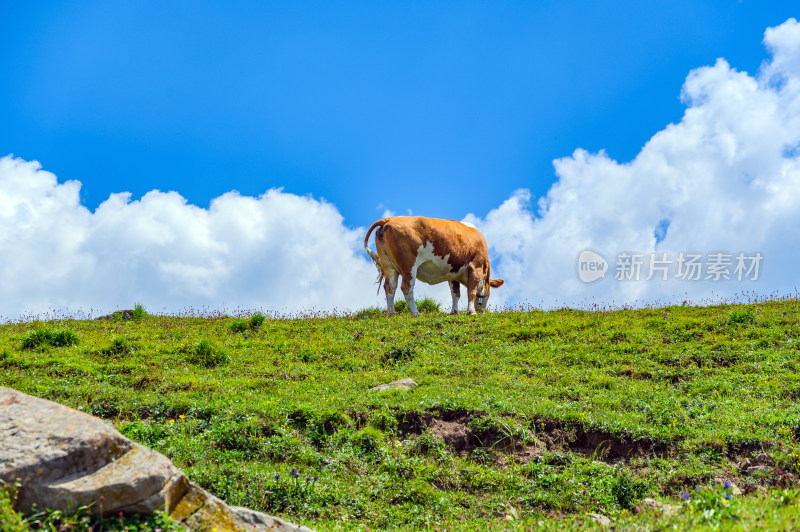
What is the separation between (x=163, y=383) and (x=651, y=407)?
9.78 m

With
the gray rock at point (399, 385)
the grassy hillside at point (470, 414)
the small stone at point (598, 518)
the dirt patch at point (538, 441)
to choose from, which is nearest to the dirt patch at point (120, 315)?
the grassy hillside at point (470, 414)

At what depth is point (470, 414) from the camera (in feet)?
35.7

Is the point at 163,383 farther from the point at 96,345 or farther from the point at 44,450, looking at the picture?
the point at 44,450

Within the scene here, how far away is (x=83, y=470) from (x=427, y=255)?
60.0ft

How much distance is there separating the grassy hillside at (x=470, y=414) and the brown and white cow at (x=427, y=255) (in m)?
5.00

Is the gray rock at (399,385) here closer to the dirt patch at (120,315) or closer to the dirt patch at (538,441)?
the dirt patch at (538,441)

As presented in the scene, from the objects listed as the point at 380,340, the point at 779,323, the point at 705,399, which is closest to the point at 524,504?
the point at 705,399

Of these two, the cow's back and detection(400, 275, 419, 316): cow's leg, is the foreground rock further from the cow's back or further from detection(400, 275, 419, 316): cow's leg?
the cow's back

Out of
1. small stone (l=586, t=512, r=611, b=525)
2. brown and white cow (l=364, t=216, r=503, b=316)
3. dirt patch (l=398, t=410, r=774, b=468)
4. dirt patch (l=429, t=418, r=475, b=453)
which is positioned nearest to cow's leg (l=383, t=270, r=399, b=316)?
brown and white cow (l=364, t=216, r=503, b=316)

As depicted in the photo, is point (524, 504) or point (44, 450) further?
point (524, 504)

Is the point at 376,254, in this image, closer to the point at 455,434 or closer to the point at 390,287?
the point at 390,287

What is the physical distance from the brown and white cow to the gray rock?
9.25m

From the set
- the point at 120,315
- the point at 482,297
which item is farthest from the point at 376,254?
the point at 120,315

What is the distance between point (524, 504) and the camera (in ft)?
27.5
